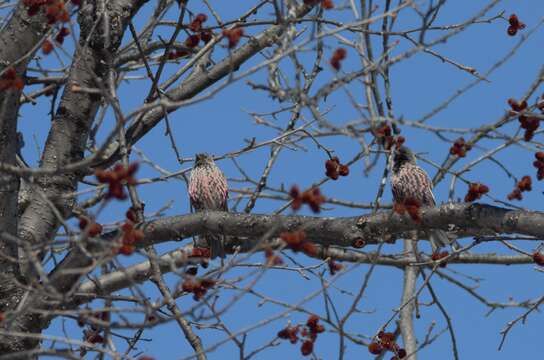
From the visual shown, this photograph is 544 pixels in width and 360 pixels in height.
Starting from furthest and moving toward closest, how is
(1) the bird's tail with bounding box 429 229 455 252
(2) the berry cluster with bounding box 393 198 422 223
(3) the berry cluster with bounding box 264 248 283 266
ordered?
1. (1) the bird's tail with bounding box 429 229 455 252
2. (2) the berry cluster with bounding box 393 198 422 223
3. (3) the berry cluster with bounding box 264 248 283 266

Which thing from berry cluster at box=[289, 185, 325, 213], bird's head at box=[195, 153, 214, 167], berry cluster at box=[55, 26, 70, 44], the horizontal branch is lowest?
berry cluster at box=[289, 185, 325, 213]

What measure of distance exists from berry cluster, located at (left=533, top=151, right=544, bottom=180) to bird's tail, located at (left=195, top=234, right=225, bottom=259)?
1.77 meters

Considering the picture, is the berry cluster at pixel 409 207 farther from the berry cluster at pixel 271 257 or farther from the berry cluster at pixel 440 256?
the berry cluster at pixel 271 257

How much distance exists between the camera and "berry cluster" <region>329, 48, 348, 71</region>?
4.05 m

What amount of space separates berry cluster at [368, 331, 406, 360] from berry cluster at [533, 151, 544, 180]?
1.14 meters

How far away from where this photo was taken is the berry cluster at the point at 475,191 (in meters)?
4.82

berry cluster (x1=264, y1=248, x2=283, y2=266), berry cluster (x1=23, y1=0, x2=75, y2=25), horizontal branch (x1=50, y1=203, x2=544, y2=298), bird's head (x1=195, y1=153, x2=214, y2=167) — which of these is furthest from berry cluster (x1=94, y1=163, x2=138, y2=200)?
bird's head (x1=195, y1=153, x2=214, y2=167)

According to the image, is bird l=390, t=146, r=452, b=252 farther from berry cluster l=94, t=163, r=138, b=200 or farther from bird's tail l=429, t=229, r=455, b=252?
berry cluster l=94, t=163, r=138, b=200

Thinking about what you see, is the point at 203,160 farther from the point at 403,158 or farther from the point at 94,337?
the point at 94,337

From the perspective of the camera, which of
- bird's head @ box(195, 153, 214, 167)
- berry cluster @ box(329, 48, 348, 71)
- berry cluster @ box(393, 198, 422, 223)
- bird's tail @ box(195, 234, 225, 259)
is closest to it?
berry cluster @ box(329, 48, 348, 71)

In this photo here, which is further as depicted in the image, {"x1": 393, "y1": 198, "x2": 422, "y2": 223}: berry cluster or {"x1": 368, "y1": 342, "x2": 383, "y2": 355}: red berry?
{"x1": 368, "y1": 342, "x2": 383, "y2": 355}: red berry

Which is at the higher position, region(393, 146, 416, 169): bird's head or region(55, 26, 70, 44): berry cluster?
region(393, 146, 416, 169): bird's head

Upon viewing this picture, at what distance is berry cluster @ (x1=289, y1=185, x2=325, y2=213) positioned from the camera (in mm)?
3490

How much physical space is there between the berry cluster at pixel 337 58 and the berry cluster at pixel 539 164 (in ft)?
4.67
